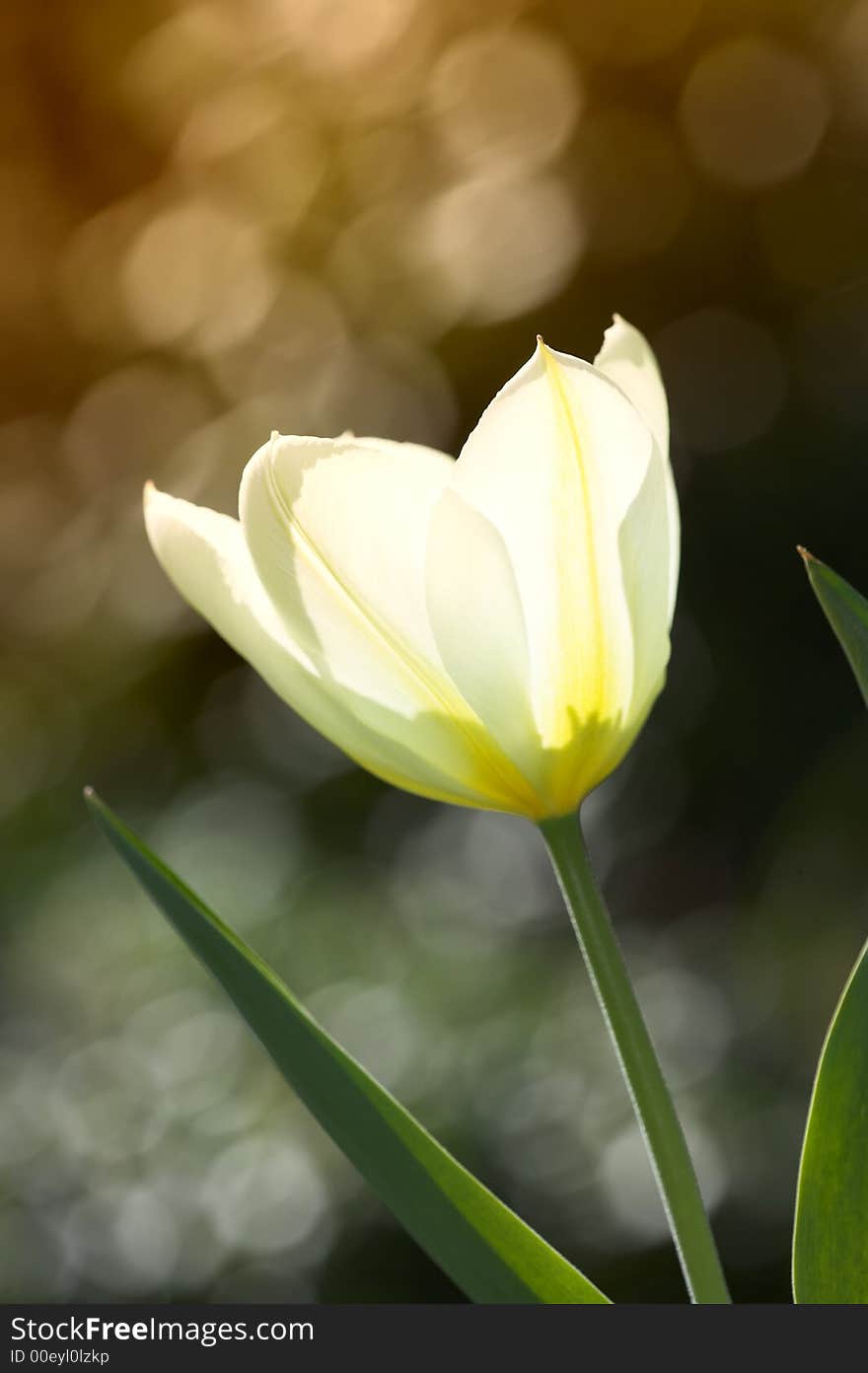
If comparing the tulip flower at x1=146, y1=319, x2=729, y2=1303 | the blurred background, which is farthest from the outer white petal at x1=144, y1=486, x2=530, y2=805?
the blurred background

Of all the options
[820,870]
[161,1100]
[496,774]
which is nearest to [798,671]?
[820,870]

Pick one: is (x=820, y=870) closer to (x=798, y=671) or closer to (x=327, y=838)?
(x=798, y=671)

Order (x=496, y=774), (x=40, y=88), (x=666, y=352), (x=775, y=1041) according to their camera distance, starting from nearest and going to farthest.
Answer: (x=496, y=774), (x=775, y=1041), (x=666, y=352), (x=40, y=88)

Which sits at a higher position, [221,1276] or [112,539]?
[112,539]

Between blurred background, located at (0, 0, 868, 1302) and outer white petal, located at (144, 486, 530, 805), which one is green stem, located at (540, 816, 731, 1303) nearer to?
outer white petal, located at (144, 486, 530, 805)

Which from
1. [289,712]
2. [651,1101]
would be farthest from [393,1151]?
[289,712]

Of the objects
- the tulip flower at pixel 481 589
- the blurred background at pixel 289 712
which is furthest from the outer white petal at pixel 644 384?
the blurred background at pixel 289 712

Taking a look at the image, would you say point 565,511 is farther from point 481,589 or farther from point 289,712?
point 289,712

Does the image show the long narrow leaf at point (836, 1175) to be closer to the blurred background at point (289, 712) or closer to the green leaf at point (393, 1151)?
the green leaf at point (393, 1151)
